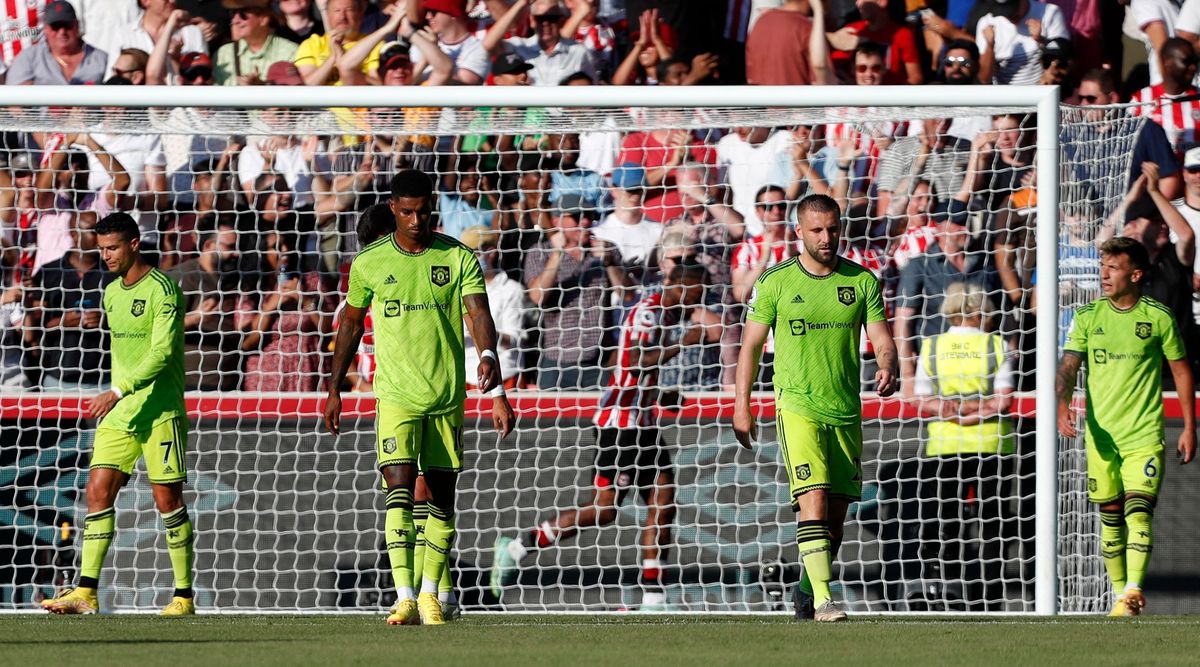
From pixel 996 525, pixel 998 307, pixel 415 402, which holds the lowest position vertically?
pixel 996 525

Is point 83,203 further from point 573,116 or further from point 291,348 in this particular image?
point 573,116

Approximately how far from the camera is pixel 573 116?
30.0ft

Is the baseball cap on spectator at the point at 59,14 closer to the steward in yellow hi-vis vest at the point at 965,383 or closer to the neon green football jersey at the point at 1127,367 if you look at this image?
the steward in yellow hi-vis vest at the point at 965,383

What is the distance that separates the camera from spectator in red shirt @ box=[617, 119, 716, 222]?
10.3m

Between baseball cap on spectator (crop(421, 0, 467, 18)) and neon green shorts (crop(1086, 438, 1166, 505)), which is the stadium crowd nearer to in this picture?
baseball cap on spectator (crop(421, 0, 467, 18))

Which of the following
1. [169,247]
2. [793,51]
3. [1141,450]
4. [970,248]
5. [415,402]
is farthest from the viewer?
[793,51]

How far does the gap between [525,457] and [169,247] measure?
2.93 m

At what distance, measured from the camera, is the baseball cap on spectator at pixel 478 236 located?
10.3 meters

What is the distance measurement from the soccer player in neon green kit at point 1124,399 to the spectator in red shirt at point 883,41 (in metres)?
3.61

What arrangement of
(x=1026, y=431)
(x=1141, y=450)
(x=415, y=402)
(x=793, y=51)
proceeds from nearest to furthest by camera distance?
(x=415, y=402) → (x=1141, y=450) → (x=1026, y=431) → (x=793, y=51)

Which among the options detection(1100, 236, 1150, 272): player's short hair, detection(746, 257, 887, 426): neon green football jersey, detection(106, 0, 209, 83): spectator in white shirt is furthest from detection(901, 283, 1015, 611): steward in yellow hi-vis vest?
detection(106, 0, 209, 83): spectator in white shirt

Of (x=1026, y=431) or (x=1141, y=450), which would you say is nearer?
(x=1141, y=450)

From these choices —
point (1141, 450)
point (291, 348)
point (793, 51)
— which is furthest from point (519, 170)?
point (1141, 450)

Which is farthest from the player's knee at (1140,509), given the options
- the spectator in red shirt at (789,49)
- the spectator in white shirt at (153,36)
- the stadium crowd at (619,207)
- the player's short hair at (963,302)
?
the spectator in white shirt at (153,36)
